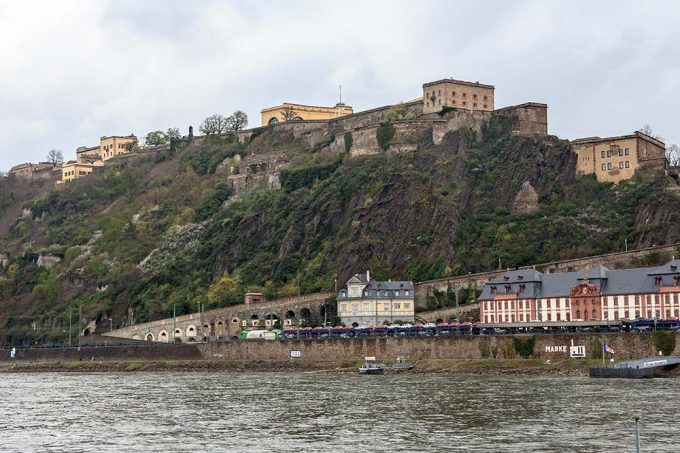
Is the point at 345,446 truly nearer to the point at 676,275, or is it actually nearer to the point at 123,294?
the point at 676,275

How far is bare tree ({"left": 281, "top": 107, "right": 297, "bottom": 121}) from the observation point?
566 feet

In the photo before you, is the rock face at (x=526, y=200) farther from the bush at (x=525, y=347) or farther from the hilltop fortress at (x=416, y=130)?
the bush at (x=525, y=347)

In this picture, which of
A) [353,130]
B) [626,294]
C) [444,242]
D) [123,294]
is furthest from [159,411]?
[353,130]

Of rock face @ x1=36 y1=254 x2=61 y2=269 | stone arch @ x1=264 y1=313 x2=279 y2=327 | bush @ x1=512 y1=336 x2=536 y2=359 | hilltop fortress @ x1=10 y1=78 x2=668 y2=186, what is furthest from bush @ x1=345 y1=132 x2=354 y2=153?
bush @ x1=512 y1=336 x2=536 y2=359

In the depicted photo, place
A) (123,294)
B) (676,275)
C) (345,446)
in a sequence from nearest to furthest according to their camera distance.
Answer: (345,446) → (676,275) → (123,294)

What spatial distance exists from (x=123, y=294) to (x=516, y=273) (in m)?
58.3

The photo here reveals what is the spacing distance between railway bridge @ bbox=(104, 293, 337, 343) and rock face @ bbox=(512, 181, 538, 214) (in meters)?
23.1

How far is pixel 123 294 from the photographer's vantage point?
13988cm

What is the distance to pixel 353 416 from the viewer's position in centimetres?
5653

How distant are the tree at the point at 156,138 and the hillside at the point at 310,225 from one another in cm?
1814

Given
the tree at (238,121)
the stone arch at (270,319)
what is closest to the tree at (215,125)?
the tree at (238,121)

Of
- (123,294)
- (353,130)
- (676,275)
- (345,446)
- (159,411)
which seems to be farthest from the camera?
(353,130)

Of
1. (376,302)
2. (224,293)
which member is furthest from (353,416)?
(224,293)

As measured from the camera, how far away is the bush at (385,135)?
141875 mm
